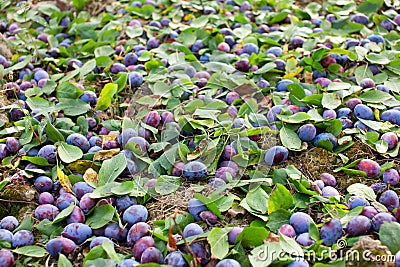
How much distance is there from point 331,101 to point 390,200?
2.12 ft

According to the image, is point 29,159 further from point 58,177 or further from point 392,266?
point 392,266

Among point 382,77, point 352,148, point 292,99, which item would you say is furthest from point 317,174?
point 382,77

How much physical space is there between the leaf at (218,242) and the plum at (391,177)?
717 mm

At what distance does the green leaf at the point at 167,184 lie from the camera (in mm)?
1997

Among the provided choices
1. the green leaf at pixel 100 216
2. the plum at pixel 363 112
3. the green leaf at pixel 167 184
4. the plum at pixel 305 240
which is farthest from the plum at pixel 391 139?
the green leaf at pixel 100 216

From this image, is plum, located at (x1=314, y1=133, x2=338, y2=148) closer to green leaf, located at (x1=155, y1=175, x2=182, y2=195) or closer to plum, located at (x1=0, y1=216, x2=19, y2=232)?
green leaf, located at (x1=155, y1=175, x2=182, y2=195)

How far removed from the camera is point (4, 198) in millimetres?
1979

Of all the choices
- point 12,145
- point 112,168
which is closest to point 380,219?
point 112,168

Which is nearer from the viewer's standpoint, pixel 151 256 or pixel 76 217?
pixel 151 256

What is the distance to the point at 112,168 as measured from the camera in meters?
2.07

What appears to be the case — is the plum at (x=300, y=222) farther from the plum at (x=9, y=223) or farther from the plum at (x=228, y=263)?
the plum at (x=9, y=223)

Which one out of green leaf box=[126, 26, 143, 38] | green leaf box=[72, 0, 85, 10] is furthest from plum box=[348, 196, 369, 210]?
green leaf box=[72, 0, 85, 10]

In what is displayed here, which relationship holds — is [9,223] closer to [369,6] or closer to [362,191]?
[362,191]

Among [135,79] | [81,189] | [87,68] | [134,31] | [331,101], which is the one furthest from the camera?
[134,31]
